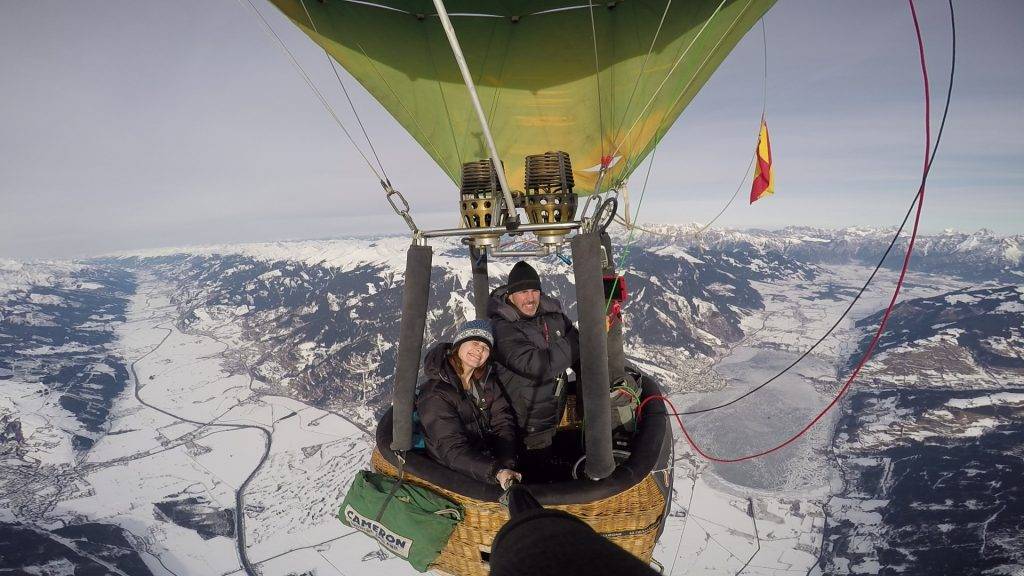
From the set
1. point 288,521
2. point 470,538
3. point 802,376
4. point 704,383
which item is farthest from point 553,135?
point 802,376

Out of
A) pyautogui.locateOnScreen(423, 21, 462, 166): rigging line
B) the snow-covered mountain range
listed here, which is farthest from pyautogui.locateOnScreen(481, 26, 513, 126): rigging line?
the snow-covered mountain range

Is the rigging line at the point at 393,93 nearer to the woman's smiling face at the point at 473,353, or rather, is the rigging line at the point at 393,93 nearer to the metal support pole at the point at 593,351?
the woman's smiling face at the point at 473,353

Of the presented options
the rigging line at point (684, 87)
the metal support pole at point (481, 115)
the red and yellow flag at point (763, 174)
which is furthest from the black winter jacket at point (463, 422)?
the red and yellow flag at point (763, 174)

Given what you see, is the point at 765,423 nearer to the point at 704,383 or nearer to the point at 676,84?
the point at 704,383

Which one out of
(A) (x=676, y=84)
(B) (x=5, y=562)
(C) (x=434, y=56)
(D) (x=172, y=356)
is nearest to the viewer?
(C) (x=434, y=56)

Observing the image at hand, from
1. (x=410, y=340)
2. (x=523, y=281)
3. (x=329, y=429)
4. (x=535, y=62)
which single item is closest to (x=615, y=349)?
(x=523, y=281)

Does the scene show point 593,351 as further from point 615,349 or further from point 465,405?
point 615,349
